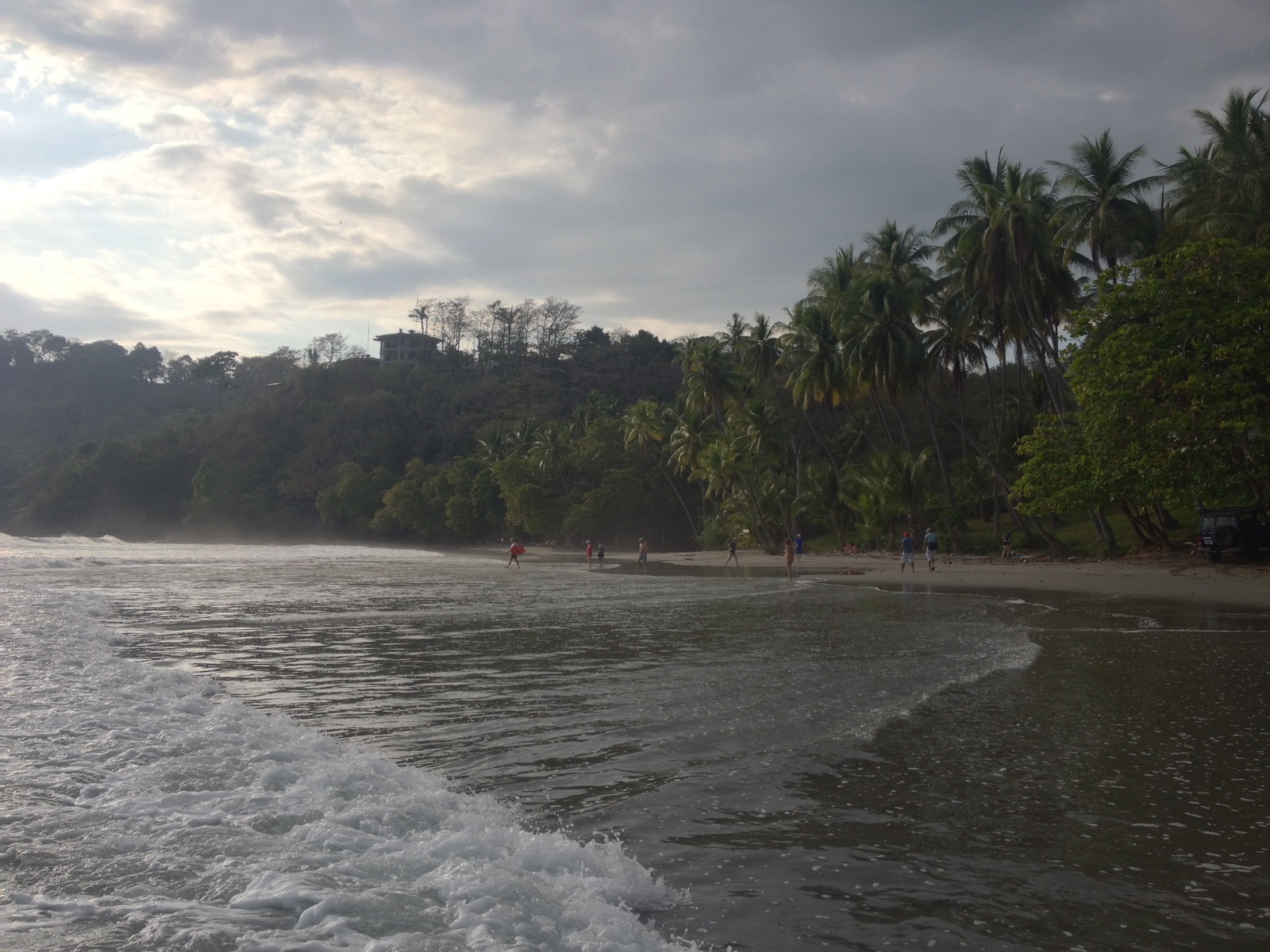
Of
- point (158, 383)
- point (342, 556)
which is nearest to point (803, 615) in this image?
point (342, 556)

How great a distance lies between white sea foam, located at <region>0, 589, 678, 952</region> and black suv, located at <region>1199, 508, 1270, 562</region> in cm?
2530

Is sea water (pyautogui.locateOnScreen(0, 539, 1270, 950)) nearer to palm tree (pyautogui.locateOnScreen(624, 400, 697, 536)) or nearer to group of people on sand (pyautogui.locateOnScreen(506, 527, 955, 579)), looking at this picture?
group of people on sand (pyautogui.locateOnScreen(506, 527, 955, 579))

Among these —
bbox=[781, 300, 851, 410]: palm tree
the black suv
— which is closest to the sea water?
the black suv

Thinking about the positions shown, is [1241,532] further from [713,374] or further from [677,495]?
[677,495]

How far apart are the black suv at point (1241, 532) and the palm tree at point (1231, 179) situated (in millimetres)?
7547

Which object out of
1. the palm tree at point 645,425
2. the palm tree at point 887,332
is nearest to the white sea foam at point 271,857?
the palm tree at point 887,332

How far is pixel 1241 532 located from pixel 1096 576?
375 cm

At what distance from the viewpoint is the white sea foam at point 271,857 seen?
11.3ft

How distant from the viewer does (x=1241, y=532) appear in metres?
23.8

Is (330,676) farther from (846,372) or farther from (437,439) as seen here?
(437,439)

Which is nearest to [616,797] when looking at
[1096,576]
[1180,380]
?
[1180,380]

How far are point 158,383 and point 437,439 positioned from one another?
77.0 metres

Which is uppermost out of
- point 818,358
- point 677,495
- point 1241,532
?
point 818,358

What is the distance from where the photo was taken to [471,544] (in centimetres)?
8369
